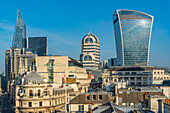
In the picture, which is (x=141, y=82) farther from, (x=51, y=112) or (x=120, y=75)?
(x=51, y=112)

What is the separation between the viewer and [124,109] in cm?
4888

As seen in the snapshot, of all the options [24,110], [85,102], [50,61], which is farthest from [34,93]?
[50,61]

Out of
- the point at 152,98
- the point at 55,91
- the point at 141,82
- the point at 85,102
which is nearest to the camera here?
the point at 152,98

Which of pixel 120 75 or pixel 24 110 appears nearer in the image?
pixel 24 110

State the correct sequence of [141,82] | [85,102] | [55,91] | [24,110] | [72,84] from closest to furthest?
[85,102] → [24,110] → [55,91] → [72,84] → [141,82]

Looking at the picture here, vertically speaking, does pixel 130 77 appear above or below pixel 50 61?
below

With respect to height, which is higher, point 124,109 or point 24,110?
point 124,109

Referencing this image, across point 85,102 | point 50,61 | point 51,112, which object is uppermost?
point 50,61

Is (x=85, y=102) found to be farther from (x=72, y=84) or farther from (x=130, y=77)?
(x=130, y=77)

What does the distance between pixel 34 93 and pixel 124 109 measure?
43.6 metres

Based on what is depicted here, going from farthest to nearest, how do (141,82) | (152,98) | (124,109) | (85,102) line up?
(141,82) < (85,102) < (152,98) < (124,109)

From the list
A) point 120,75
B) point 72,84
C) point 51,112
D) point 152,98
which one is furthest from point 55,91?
point 120,75

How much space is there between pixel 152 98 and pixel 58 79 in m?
90.9

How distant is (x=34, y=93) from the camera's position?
3337 inches
